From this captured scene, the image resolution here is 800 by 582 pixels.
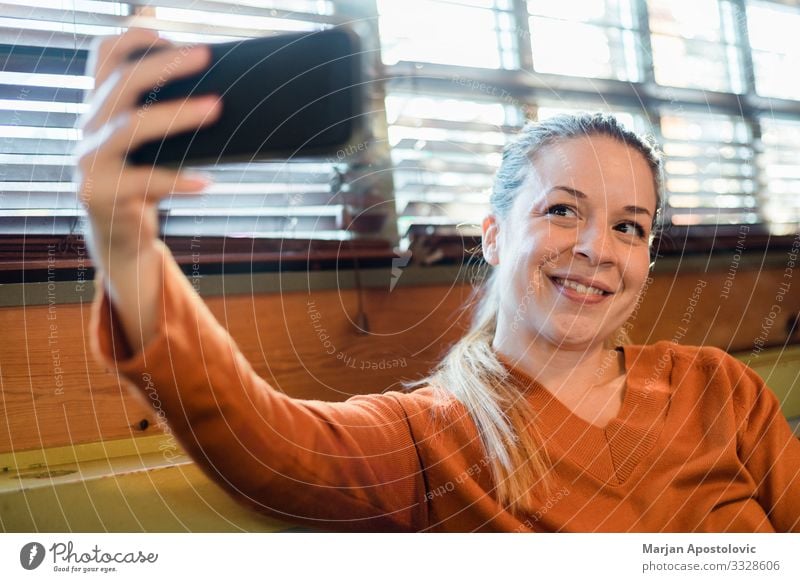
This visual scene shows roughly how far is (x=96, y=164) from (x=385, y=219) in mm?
191

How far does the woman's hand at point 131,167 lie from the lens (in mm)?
414

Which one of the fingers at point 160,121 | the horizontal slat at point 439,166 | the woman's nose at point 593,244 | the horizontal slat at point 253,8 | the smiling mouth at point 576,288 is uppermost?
the horizontal slat at point 253,8

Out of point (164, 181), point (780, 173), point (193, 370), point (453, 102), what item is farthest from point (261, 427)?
point (780, 173)

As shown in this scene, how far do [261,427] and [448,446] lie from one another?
0.14 m

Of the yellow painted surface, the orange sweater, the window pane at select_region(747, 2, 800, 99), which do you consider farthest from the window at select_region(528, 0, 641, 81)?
the yellow painted surface

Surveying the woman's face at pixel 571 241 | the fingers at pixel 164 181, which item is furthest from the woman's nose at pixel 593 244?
the fingers at pixel 164 181

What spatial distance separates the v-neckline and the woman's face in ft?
0.14

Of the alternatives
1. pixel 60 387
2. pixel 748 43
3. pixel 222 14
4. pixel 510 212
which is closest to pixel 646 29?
pixel 748 43

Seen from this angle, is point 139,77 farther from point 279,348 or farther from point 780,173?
point 780,173

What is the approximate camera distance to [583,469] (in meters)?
0.52

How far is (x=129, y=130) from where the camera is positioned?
0.44 metres

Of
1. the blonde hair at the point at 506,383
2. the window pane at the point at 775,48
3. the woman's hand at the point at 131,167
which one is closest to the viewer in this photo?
the woman's hand at the point at 131,167

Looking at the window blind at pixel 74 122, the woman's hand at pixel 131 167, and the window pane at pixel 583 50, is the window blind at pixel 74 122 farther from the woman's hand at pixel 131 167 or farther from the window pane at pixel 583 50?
the window pane at pixel 583 50

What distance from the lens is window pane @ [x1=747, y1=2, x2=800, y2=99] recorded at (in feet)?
2.04
